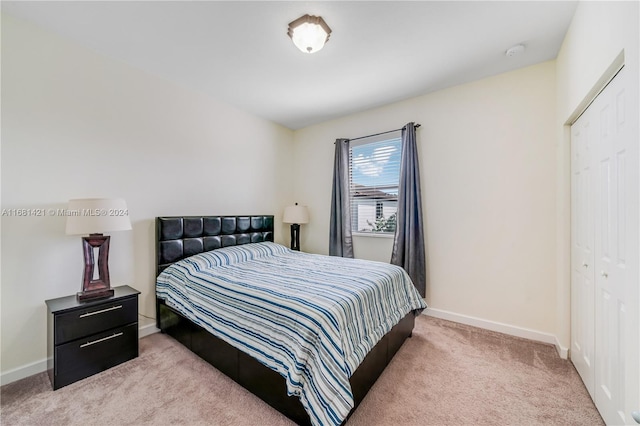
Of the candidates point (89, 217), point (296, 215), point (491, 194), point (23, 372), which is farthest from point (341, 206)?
point (23, 372)

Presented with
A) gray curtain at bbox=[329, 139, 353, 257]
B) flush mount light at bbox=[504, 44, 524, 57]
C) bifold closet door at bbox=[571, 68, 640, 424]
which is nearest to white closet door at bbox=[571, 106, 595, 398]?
bifold closet door at bbox=[571, 68, 640, 424]

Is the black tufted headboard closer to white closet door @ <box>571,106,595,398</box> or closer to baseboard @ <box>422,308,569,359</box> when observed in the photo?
baseboard @ <box>422,308,569,359</box>

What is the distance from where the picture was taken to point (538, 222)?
2.51 m

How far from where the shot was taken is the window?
3.45 metres

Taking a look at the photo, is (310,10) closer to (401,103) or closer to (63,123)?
(401,103)

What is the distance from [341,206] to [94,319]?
9.48 feet

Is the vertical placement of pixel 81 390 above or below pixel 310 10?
below

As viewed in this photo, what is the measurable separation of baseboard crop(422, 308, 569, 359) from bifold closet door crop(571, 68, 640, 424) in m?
0.31

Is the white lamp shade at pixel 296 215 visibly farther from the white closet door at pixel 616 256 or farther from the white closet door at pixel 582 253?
the white closet door at pixel 616 256

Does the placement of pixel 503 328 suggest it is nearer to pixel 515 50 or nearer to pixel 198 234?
pixel 515 50

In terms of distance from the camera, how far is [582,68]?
5.74 feet

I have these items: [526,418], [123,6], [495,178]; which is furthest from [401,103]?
[526,418]

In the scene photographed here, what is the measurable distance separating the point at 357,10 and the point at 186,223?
2.56m

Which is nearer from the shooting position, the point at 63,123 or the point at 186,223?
the point at 63,123
